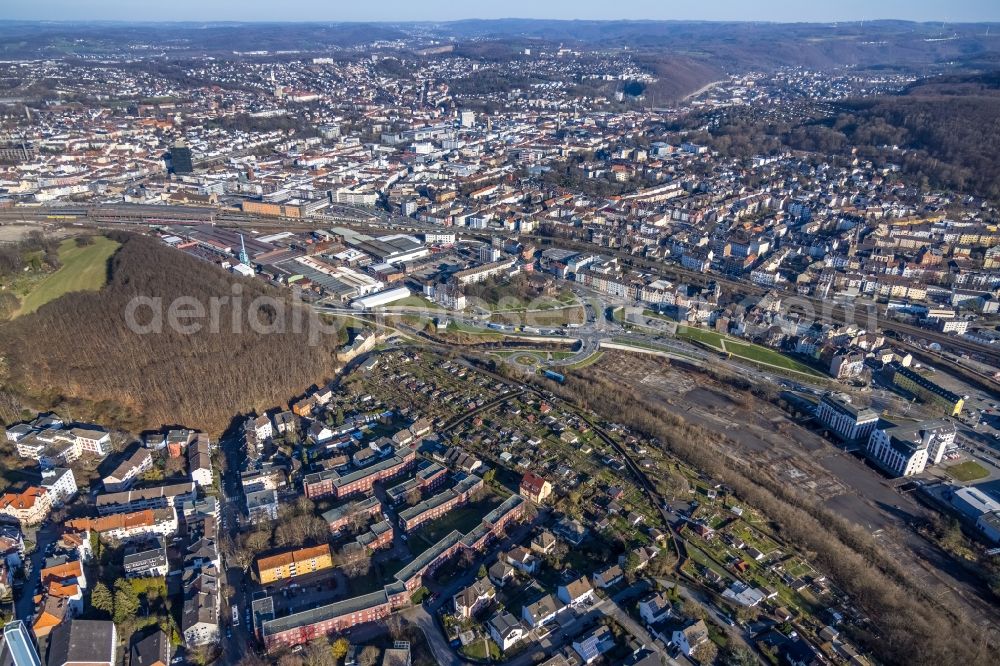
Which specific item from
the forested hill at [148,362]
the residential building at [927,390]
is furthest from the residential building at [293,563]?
the residential building at [927,390]

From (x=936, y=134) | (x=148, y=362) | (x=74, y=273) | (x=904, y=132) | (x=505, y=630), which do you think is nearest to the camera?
(x=505, y=630)

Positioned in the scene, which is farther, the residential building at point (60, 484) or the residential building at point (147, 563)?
the residential building at point (60, 484)

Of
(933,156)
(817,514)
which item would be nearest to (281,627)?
(817,514)

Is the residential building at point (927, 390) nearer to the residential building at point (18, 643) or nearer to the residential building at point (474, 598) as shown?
the residential building at point (474, 598)

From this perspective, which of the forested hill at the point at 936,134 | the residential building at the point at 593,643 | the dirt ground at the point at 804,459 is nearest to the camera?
the residential building at the point at 593,643

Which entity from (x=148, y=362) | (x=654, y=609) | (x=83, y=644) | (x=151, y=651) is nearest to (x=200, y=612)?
(x=151, y=651)

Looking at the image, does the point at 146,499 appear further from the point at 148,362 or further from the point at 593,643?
the point at 593,643

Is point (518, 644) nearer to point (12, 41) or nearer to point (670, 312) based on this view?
point (670, 312)
